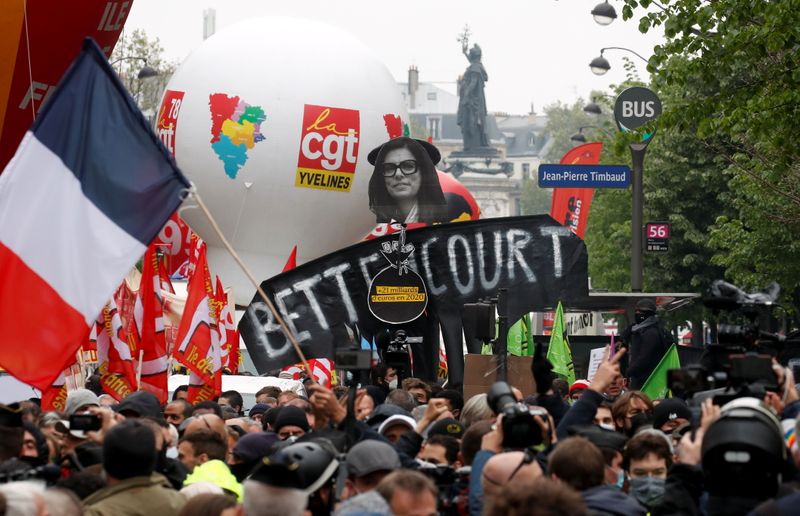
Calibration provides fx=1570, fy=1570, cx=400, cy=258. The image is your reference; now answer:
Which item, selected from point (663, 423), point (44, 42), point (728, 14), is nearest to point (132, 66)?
point (44, 42)

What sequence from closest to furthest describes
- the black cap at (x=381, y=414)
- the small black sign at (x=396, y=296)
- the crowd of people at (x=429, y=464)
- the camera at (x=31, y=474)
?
1. the crowd of people at (x=429, y=464)
2. the camera at (x=31, y=474)
3. the black cap at (x=381, y=414)
4. the small black sign at (x=396, y=296)

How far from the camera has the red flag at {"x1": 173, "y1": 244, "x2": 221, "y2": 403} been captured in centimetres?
1519

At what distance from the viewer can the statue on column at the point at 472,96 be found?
6481 inches

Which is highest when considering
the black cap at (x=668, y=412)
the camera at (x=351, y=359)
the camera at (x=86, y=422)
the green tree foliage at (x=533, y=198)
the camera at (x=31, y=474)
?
the green tree foliage at (x=533, y=198)

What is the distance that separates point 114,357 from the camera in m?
14.8

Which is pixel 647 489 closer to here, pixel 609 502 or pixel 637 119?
pixel 609 502

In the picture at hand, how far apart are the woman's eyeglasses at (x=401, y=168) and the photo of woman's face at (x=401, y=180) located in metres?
0.02

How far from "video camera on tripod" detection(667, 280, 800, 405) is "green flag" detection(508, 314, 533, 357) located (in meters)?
11.2

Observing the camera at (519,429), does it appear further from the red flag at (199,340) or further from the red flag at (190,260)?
→ the red flag at (190,260)

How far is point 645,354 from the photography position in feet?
50.8

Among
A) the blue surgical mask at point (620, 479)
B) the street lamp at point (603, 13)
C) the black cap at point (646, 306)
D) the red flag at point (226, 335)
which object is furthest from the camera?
the street lamp at point (603, 13)

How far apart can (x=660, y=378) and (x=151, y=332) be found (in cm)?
490

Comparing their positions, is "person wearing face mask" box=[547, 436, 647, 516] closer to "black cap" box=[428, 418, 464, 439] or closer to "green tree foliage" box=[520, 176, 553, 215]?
"black cap" box=[428, 418, 464, 439]

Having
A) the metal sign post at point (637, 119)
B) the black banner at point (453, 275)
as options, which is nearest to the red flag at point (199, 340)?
the black banner at point (453, 275)
